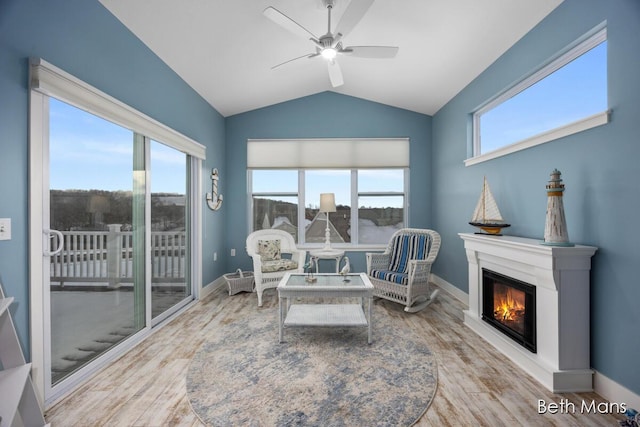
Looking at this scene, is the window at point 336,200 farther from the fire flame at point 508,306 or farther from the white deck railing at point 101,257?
the fire flame at point 508,306

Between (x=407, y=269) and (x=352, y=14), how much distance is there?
2.76m

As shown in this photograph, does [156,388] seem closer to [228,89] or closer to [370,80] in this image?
[228,89]

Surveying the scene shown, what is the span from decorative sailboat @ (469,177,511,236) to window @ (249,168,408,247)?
2059 millimetres

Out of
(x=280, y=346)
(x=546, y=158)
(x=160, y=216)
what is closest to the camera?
(x=546, y=158)

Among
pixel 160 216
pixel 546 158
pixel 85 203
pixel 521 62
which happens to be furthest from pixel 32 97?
pixel 521 62

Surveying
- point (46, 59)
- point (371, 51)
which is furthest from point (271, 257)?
point (46, 59)

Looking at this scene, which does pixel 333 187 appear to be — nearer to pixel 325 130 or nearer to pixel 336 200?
pixel 336 200

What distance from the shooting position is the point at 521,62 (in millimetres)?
2785

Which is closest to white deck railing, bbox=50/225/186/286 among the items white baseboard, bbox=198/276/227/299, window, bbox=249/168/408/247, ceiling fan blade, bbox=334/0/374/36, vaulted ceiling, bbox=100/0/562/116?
white baseboard, bbox=198/276/227/299

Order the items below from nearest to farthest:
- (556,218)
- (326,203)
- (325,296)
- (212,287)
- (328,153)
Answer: (556,218) → (325,296) → (212,287) → (326,203) → (328,153)

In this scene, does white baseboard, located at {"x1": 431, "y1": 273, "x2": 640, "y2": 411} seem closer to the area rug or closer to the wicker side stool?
the area rug

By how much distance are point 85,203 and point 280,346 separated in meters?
1.87

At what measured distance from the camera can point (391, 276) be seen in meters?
3.63

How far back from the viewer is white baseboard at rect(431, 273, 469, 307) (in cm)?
385
